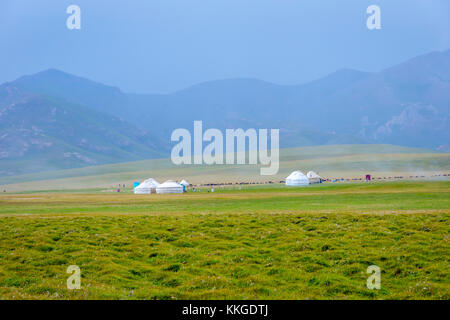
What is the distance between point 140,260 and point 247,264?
4.61 metres

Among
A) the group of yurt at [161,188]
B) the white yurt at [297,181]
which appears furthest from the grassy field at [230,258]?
the white yurt at [297,181]

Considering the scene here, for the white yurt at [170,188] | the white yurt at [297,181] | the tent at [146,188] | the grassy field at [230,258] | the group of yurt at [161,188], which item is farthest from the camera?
the white yurt at [297,181]

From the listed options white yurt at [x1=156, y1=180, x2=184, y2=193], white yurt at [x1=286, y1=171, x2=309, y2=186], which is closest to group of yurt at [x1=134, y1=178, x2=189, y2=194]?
white yurt at [x1=156, y1=180, x2=184, y2=193]

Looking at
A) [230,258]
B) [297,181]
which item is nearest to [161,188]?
[297,181]

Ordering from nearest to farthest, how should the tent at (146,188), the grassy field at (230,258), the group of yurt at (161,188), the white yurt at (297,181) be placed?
the grassy field at (230,258) → the group of yurt at (161,188) → the tent at (146,188) → the white yurt at (297,181)

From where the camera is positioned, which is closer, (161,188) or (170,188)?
(170,188)

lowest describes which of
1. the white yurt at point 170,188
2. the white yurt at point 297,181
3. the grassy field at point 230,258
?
the grassy field at point 230,258

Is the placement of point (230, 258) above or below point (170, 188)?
below

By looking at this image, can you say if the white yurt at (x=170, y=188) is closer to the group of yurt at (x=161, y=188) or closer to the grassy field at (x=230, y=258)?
the group of yurt at (x=161, y=188)

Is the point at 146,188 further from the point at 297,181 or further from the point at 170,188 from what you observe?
the point at 297,181
